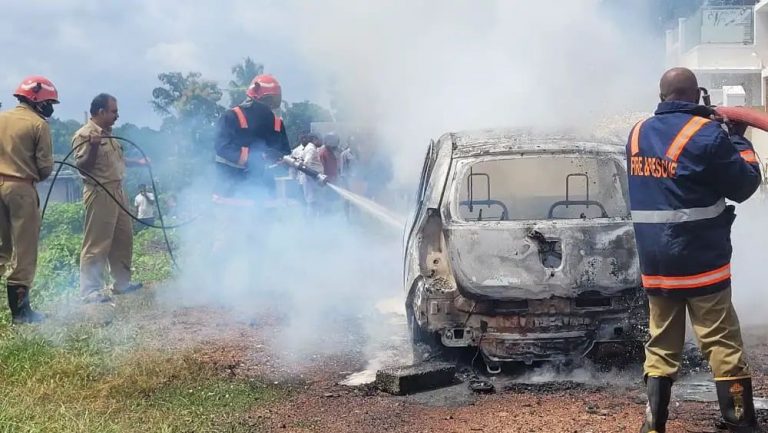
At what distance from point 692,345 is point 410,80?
8.10m

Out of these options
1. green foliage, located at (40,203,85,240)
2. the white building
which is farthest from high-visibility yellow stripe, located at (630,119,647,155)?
the white building

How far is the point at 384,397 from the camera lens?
4457 mm

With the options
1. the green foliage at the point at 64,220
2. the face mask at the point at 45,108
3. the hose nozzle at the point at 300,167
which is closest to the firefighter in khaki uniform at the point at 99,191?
the face mask at the point at 45,108

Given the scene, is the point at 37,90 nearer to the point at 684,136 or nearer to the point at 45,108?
the point at 45,108

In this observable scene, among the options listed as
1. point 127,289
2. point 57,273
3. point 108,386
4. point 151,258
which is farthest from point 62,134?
point 108,386

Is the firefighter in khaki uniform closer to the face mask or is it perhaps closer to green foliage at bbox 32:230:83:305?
green foliage at bbox 32:230:83:305

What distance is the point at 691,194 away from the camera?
3.42 metres

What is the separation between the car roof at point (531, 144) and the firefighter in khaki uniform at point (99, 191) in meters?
4.02

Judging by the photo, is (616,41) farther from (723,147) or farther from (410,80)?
(723,147)

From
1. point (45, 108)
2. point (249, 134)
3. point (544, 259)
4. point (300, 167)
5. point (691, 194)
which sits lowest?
point (544, 259)

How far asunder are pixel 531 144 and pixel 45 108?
4.33 metres

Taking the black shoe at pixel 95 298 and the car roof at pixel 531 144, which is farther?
the black shoe at pixel 95 298

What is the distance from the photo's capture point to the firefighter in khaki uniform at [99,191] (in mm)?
7605

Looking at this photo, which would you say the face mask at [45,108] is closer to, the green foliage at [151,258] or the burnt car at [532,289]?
the green foliage at [151,258]
